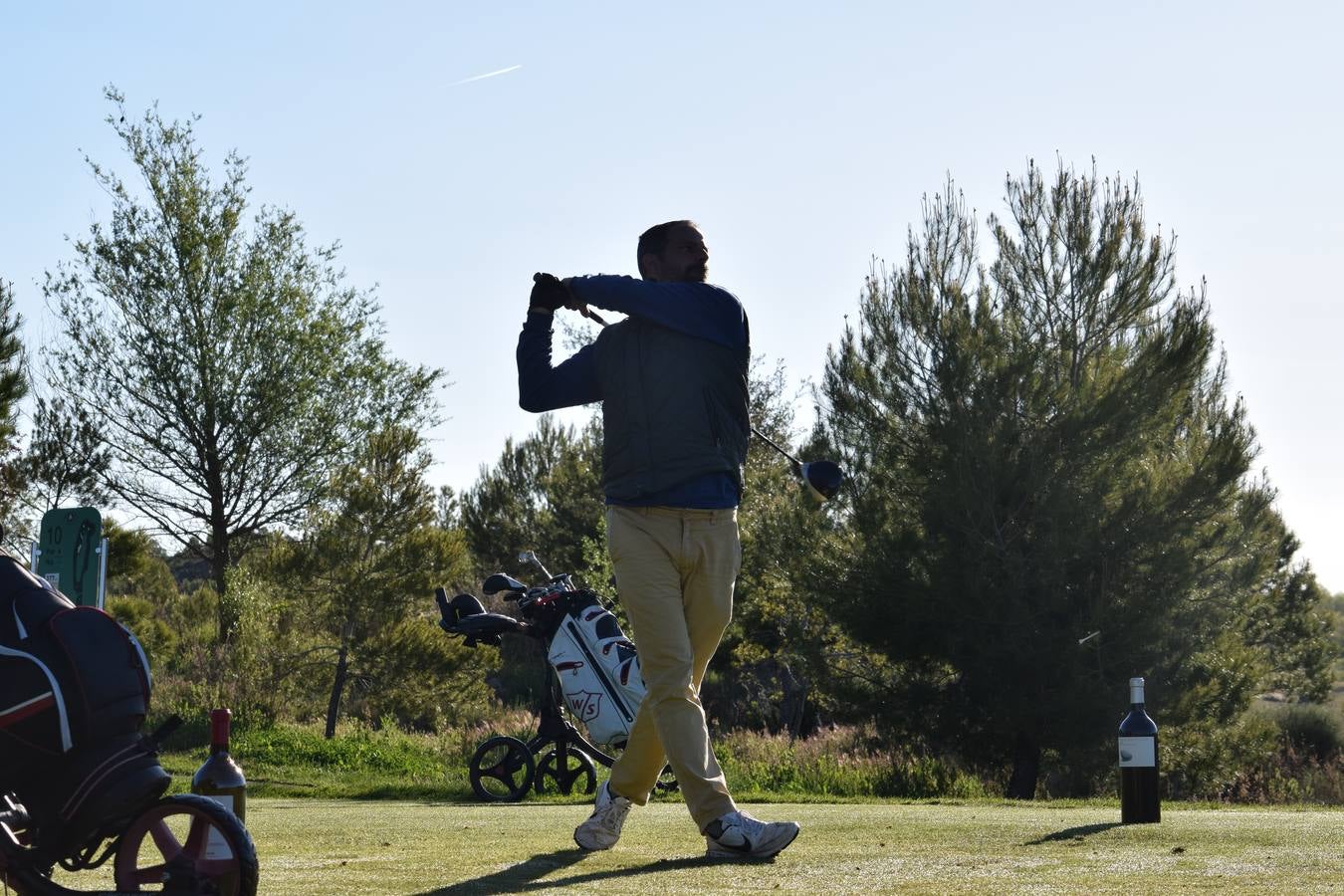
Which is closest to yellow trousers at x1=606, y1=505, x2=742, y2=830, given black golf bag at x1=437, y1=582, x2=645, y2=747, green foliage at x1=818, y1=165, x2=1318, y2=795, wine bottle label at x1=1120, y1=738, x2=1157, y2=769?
wine bottle label at x1=1120, y1=738, x2=1157, y2=769

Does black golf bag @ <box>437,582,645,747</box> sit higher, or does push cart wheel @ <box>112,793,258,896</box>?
black golf bag @ <box>437,582,645,747</box>

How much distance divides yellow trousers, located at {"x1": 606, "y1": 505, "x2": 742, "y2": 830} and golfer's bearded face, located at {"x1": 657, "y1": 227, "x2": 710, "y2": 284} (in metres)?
0.78

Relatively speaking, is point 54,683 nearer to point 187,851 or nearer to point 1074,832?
point 187,851

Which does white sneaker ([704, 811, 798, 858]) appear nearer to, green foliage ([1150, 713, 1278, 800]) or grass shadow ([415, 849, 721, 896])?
grass shadow ([415, 849, 721, 896])

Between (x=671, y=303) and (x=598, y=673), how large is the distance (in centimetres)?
588

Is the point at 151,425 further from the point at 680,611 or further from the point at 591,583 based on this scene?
the point at 680,611

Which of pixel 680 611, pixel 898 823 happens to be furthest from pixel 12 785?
pixel 898 823

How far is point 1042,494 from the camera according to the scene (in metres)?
22.6

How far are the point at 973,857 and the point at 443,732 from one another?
60.4 ft

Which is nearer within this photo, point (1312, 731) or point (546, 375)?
point (546, 375)

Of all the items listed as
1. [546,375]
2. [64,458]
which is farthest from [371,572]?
[546,375]

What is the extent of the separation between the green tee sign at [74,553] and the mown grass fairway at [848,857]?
4.58 metres

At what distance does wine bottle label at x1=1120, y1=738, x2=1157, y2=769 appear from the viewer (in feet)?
20.1

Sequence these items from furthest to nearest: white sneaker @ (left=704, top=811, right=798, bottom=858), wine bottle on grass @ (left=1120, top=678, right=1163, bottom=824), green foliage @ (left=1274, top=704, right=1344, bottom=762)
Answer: green foliage @ (left=1274, top=704, right=1344, bottom=762) → wine bottle on grass @ (left=1120, top=678, right=1163, bottom=824) → white sneaker @ (left=704, top=811, right=798, bottom=858)
